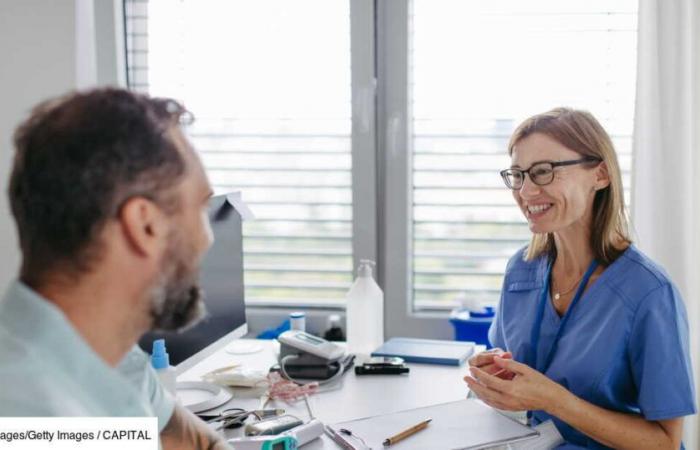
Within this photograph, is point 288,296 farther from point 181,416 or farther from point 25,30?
point 181,416

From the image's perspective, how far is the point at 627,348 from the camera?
146cm

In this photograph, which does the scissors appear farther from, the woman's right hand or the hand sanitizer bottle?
the woman's right hand

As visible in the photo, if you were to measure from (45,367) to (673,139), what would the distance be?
1784 millimetres

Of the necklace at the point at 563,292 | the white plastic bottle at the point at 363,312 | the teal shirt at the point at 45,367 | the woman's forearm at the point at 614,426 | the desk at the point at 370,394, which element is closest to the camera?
the teal shirt at the point at 45,367

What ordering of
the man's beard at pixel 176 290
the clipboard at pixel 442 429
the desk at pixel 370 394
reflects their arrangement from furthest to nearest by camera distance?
the desk at pixel 370 394 → the clipboard at pixel 442 429 → the man's beard at pixel 176 290

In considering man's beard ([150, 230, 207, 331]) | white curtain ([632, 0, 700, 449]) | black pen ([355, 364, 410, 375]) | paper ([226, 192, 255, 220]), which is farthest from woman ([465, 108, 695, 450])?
man's beard ([150, 230, 207, 331])

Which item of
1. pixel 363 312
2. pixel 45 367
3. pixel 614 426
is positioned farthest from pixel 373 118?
pixel 45 367

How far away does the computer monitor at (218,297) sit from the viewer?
4.95 feet

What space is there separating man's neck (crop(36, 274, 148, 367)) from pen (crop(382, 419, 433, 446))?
0.62 m

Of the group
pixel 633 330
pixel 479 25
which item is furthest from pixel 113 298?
pixel 479 25

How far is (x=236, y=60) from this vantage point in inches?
94.2

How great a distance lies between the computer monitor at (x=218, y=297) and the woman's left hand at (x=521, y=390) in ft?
1.94

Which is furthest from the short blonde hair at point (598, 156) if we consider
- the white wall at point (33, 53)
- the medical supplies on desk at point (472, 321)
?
the white wall at point (33, 53)

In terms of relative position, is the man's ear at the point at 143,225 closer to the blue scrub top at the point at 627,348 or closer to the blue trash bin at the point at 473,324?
the blue scrub top at the point at 627,348
